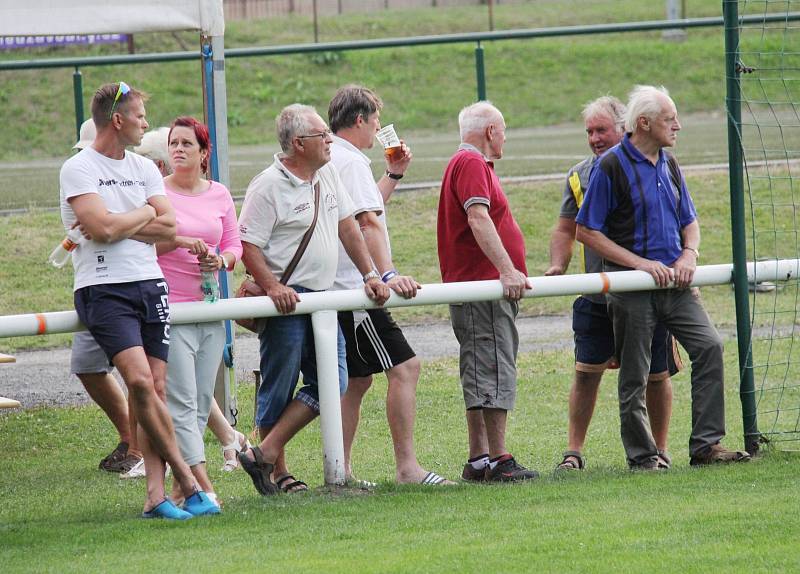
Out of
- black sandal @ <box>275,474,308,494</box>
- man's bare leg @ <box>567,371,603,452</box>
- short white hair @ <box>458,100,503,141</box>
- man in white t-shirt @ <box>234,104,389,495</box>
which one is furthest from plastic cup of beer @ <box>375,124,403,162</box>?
black sandal @ <box>275,474,308,494</box>

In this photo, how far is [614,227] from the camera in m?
6.47

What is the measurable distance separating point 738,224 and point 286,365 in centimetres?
242

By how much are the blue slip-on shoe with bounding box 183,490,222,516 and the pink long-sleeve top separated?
2.97 ft

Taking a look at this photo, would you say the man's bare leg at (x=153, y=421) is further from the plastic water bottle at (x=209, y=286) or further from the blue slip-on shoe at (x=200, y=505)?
the plastic water bottle at (x=209, y=286)

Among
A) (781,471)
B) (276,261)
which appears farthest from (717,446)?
(276,261)

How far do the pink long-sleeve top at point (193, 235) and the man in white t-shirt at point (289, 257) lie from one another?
90 mm

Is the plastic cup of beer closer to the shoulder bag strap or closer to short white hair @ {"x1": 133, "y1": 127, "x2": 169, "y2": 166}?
the shoulder bag strap

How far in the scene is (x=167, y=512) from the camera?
558cm

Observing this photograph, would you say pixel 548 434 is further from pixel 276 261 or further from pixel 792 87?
pixel 792 87

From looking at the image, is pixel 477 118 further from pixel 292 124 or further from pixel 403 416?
pixel 403 416

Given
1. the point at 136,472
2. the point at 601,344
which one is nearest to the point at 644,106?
the point at 601,344

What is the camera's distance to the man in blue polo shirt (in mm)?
6367

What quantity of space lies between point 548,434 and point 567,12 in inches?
1183

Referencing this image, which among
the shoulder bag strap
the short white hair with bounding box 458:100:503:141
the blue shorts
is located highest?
the short white hair with bounding box 458:100:503:141
